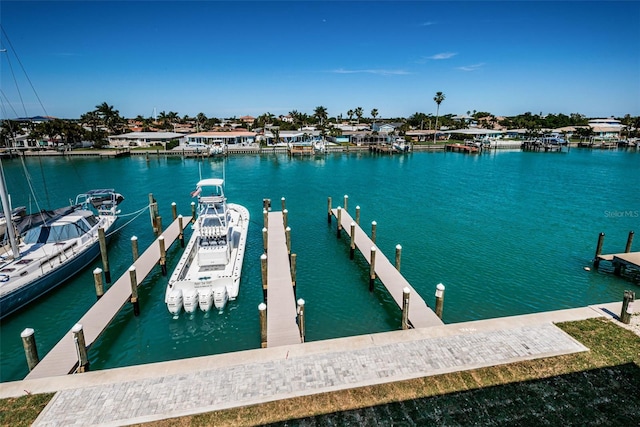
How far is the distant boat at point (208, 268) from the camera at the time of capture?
15.8 meters

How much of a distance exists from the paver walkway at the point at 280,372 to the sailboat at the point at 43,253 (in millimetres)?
8406

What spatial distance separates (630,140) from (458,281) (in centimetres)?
12446

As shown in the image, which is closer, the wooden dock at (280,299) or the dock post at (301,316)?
the dock post at (301,316)

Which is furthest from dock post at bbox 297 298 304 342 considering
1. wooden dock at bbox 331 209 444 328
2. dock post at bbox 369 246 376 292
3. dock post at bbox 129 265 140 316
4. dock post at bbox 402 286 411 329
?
dock post at bbox 129 265 140 316

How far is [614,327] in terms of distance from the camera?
484 inches

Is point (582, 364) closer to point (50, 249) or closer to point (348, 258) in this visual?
point (348, 258)

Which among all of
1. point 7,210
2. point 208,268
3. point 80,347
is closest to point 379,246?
point 208,268

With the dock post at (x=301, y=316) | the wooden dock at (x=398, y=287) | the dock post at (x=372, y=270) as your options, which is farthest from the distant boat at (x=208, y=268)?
the wooden dock at (x=398, y=287)

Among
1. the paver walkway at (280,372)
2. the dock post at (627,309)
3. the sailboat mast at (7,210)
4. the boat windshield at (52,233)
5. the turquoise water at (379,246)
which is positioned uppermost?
the sailboat mast at (7,210)

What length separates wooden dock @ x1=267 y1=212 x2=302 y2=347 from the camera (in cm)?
1289

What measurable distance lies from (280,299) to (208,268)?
4.50 meters

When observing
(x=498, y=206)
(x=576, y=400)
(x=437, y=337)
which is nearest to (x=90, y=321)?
(x=437, y=337)

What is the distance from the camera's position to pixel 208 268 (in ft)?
57.8

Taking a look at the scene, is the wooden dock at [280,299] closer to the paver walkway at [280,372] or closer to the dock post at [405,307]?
the paver walkway at [280,372]
